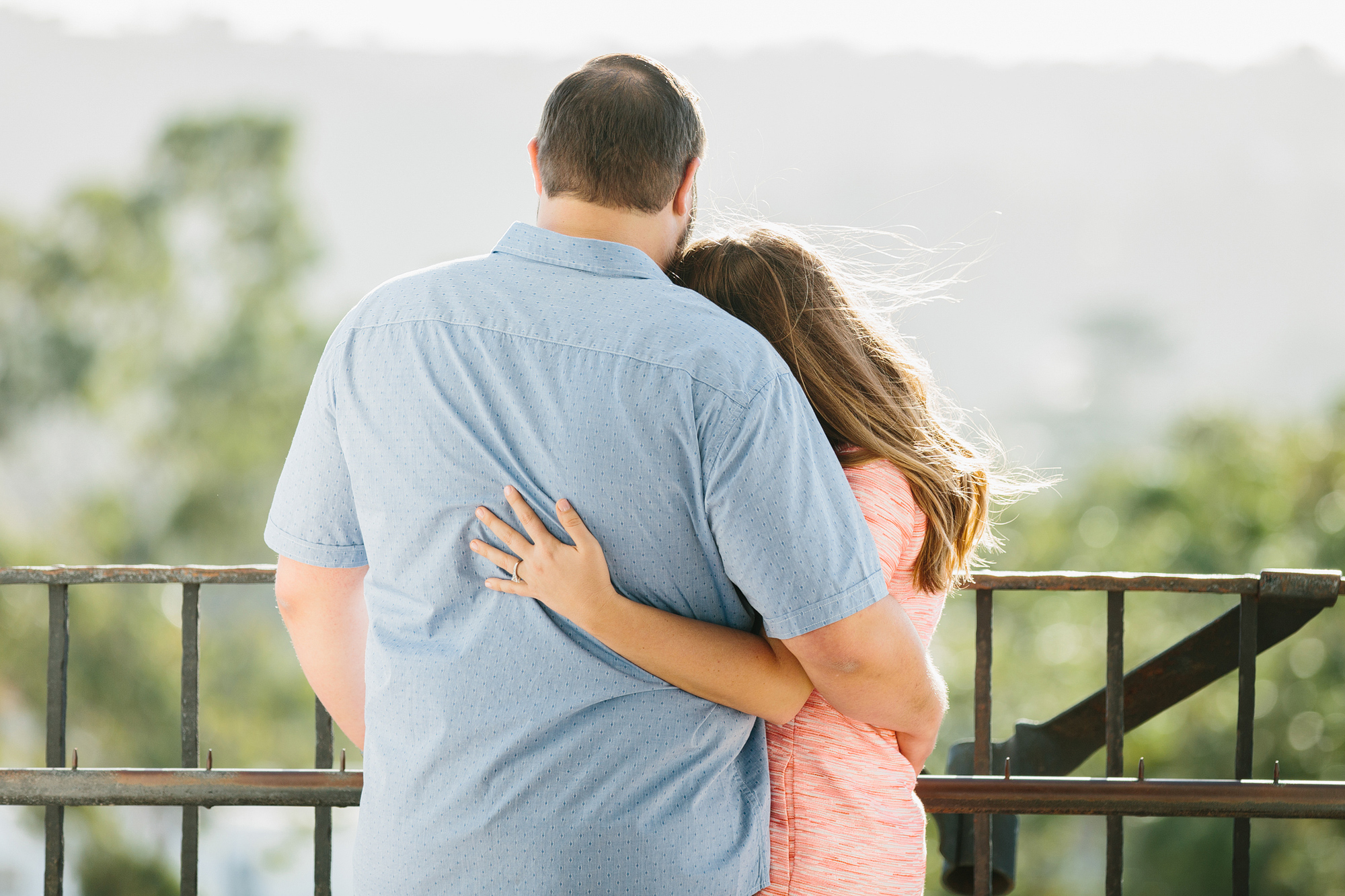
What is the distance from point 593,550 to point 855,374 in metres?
0.40

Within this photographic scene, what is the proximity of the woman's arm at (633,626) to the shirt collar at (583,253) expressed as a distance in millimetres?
219

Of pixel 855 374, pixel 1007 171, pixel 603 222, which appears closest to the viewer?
pixel 603 222

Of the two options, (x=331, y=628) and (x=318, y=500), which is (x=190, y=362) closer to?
(x=331, y=628)

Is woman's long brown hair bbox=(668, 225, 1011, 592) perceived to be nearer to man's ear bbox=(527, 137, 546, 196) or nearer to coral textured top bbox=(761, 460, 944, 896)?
coral textured top bbox=(761, 460, 944, 896)

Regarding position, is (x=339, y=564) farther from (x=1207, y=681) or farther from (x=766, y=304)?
(x=1207, y=681)

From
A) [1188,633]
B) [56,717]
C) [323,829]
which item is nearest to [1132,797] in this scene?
[323,829]

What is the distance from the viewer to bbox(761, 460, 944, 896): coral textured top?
1045 millimetres

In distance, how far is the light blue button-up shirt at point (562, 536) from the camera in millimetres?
871

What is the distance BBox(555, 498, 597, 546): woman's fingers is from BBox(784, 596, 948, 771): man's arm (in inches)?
8.3

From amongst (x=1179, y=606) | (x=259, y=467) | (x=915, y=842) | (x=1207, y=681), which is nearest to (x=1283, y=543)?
(x=1179, y=606)

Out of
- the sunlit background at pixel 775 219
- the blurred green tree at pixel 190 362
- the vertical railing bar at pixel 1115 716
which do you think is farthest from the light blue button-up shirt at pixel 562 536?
the blurred green tree at pixel 190 362

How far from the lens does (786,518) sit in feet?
2.87

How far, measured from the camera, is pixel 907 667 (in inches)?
38.1

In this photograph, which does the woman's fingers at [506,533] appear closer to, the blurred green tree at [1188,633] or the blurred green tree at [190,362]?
the blurred green tree at [1188,633]
